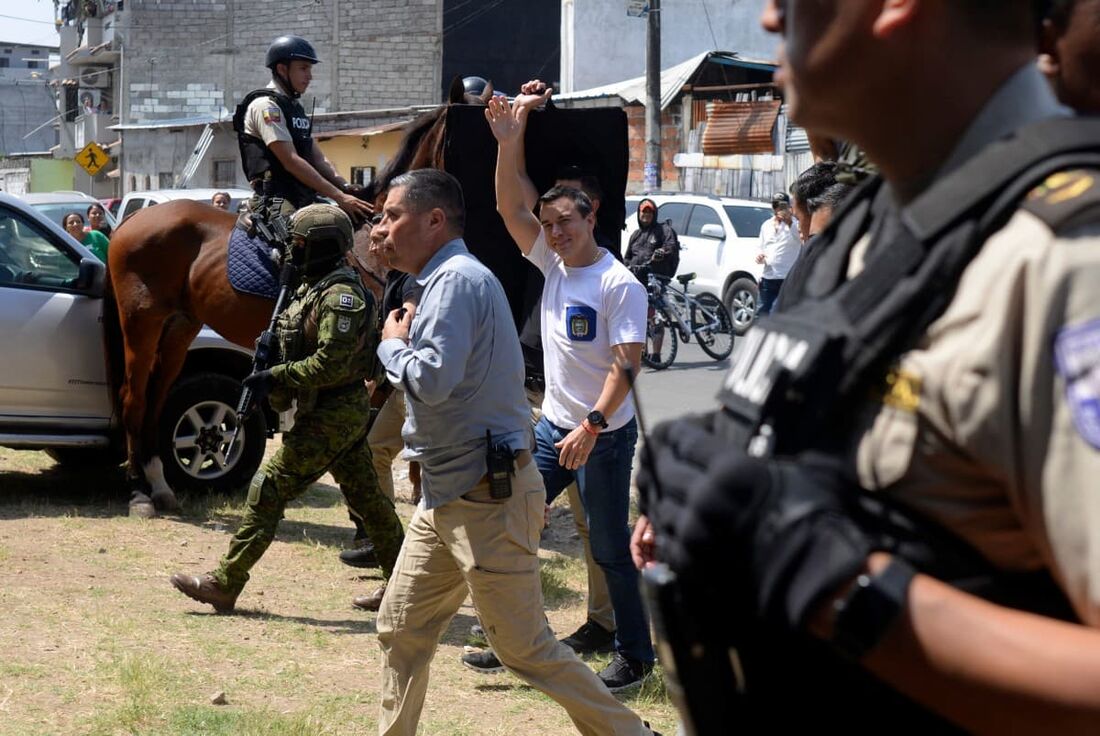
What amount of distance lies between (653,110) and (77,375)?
16.9m

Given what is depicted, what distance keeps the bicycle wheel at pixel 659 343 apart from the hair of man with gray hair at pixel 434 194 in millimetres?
10941

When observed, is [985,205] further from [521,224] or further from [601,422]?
[521,224]

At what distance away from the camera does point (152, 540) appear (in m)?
8.00

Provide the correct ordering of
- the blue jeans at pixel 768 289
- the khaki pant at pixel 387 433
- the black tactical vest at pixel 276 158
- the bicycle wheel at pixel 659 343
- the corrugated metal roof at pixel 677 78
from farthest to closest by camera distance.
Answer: the corrugated metal roof at pixel 677 78 → the bicycle wheel at pixel 659 343 → the blue jeans at pixel 768 289 → the black tactical vest at pixel 276 158 → the khaki pant at pixel 387 433

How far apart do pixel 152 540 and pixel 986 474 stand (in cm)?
728

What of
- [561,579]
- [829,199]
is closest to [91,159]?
[561,579]

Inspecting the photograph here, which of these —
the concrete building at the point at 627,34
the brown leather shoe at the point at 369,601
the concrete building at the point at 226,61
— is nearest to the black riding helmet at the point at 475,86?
the brown leather shoe at the point at 369,601

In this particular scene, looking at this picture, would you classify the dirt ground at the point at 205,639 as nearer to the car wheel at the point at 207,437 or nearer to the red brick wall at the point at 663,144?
the car wheel at the point at 207,437

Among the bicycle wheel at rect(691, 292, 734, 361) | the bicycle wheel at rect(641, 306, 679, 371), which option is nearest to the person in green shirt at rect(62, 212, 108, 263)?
the bicycle wheel at rect(641, 306, 679, 371)

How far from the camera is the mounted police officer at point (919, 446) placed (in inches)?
49.2

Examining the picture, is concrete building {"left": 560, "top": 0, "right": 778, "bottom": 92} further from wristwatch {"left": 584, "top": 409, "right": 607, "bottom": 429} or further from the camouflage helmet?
wristwatch {"left": 584, "top": 409, "right": 607, "bottom": 429}

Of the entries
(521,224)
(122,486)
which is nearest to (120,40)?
(122,486)

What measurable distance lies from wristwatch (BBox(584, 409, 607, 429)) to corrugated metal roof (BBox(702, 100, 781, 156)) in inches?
747

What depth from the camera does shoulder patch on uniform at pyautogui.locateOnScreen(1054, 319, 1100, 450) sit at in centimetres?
119
